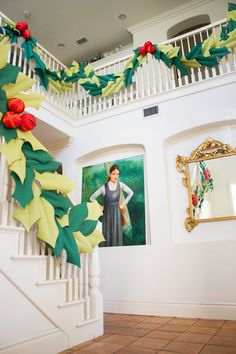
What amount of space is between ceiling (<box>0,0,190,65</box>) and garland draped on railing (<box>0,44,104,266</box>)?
5.09 meters

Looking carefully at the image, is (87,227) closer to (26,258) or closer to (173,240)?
(26,258)

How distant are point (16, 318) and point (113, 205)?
2759 mm

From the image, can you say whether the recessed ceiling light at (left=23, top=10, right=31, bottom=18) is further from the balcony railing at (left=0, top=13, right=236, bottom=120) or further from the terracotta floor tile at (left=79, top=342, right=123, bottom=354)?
the terracotta floor tile at (left=79, top=342, right=123, bottom=354)

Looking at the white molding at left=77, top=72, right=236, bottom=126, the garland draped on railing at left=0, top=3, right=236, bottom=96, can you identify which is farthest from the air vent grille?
the white molding at left=77, top=72, right=236, bottom=126

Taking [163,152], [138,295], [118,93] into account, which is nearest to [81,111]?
[118,93]

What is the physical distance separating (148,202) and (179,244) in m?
0.77

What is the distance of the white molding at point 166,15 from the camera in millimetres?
6121

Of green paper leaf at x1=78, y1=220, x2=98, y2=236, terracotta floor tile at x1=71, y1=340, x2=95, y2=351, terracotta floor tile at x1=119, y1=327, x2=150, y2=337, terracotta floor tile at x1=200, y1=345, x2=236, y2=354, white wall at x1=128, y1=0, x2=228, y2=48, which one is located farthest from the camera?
white wall at x1=128, y1=0, x2=228, y2=48

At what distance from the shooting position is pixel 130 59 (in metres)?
4.61

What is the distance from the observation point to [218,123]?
154 inches

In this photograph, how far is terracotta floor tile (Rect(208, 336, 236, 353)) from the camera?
2.14 metres

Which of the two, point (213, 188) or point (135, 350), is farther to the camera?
point (213, 188)

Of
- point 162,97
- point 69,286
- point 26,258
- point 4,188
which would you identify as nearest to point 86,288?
point 69,286

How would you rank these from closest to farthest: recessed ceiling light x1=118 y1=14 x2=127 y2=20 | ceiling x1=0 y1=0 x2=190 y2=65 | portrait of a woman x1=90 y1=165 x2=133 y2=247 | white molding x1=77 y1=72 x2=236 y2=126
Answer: white molding x1=77 y1=72 x2=236 y2=126 → portrait of a woman x1=90 y1=165 x2=133 y2=247 → ceiling x1=0 y1=0 x2=190 y2=65 → recessed ceiling light x1=118 y1=14 x2=127 y2=20
